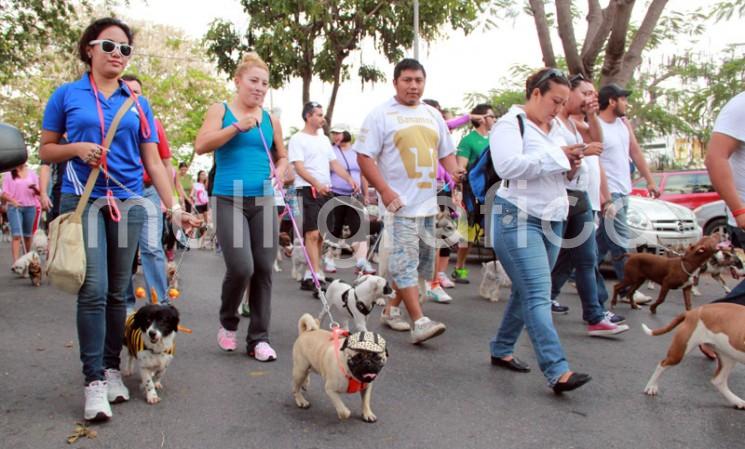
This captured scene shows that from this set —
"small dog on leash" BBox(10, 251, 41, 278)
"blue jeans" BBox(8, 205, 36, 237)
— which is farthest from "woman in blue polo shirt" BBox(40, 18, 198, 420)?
"blue jeans" BBox(8, 205, 36, 237)

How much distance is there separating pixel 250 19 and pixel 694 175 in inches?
503

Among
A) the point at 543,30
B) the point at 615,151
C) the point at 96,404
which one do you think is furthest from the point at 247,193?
the point at 543,30

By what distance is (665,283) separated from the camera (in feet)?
23.6

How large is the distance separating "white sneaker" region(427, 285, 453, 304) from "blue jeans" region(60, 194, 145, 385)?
447 centimetres

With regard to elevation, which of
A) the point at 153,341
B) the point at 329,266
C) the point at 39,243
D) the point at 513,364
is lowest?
the point at 329,266

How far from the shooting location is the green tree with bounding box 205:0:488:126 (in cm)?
1973

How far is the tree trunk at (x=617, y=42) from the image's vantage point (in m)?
12.0

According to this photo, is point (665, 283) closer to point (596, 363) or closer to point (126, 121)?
point (596, 363)

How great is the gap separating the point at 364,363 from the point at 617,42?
10.7 meters

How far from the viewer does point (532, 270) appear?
4.33 metres

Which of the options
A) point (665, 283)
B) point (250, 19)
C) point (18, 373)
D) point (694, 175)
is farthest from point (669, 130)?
point (18, 373)

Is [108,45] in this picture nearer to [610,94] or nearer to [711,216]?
[610,94]

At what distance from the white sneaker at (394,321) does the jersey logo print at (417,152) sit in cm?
137

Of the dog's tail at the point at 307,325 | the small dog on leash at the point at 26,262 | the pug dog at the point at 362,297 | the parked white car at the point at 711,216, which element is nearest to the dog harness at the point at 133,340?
the dog's tail at the point at 307,325
